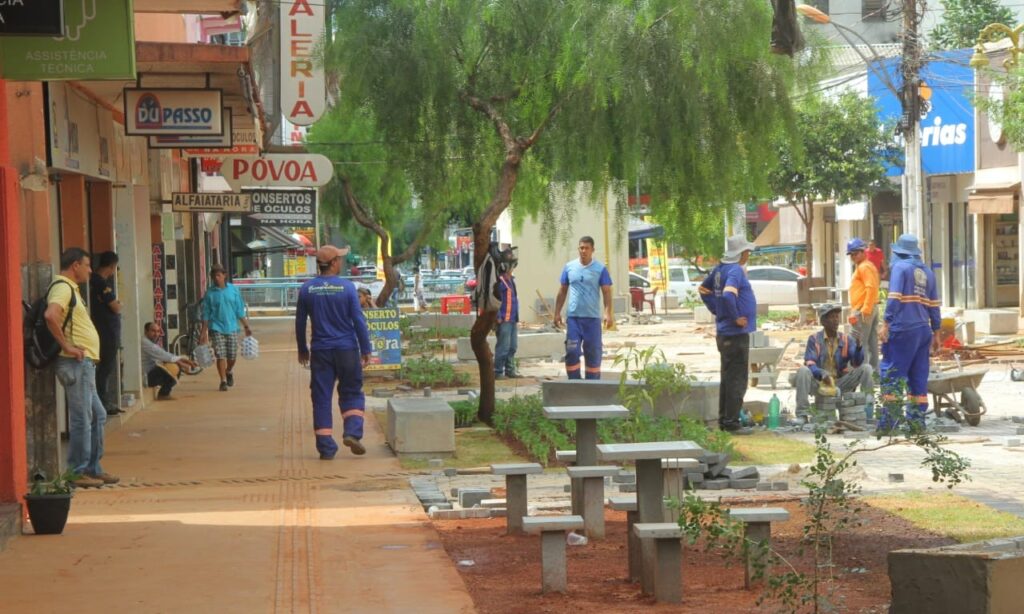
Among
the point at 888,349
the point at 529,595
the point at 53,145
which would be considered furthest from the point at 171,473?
the point at 888,349

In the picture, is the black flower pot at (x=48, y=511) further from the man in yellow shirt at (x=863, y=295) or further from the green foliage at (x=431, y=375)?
the green foliage at (x=431, y=375)

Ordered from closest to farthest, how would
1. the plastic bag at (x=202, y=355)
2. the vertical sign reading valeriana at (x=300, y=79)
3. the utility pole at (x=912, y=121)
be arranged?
the plastic bag at (x=202, y=355) → the vertical sign reading valeriana at (x=300, y=79) → the utility pole at (x=912, y=121)

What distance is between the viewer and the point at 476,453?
13.2 metres

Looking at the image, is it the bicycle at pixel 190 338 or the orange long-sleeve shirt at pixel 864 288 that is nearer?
the orange long-sleeve shirt at pixel 864 288

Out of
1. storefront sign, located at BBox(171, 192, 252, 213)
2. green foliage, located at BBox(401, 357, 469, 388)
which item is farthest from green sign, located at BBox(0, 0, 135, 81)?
storefront sign, located at BBox(171, 192, 252, 213)

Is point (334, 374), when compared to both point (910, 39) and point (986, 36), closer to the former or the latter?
point (986, 36)

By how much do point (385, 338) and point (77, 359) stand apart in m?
10.8

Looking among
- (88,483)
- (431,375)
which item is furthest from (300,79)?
(88,483)

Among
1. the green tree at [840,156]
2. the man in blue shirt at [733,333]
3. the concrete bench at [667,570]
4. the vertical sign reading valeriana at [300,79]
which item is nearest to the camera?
the concrete bench at [667,570]

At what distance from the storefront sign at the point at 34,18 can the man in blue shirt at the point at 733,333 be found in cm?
748

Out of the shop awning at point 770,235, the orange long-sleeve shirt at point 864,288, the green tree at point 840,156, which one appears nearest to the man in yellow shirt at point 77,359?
the orange long-sleeve shirt at point 864,288

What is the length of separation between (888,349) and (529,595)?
7564 millimetres

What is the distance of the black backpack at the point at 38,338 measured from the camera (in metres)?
10.5

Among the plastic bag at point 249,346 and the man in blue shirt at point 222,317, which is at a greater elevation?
the man in blue shirt at point 222,317
